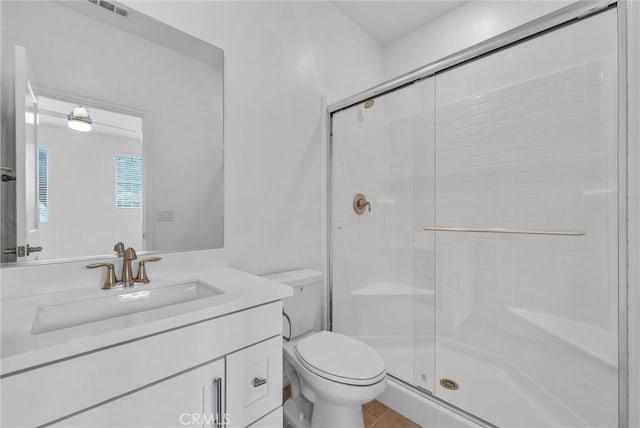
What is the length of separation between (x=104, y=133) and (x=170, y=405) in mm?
1021

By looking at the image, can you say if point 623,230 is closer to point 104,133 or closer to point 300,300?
point 300,300

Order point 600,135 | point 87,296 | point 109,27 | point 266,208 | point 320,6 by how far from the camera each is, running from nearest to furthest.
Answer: point 87,296, point 109,27, point 600,135, point 266,208, point 320,6

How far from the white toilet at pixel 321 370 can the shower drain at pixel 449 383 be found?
22.0 inches

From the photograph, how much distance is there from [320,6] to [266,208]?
1.52 m

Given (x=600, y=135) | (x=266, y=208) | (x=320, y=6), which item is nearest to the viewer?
(x=600, y=135)

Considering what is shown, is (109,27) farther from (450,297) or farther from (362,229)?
(450,297)

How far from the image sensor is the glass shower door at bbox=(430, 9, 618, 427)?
4.02 feet

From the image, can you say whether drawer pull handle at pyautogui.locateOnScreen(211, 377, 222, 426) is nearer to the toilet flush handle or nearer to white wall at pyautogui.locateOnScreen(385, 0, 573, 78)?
the toilet flush handle

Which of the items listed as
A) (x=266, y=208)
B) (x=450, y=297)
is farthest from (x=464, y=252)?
(x=266, y=208)

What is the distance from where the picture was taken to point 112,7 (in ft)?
3.72

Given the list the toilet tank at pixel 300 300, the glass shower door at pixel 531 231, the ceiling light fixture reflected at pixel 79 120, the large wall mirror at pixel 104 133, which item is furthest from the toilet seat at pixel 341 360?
the ceiling light fixture reflected at pixel 79 120

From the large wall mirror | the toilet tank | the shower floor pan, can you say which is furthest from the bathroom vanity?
the shower floor pan

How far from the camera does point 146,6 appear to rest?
121 centimetres

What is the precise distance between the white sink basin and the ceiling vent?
3.63 ft
